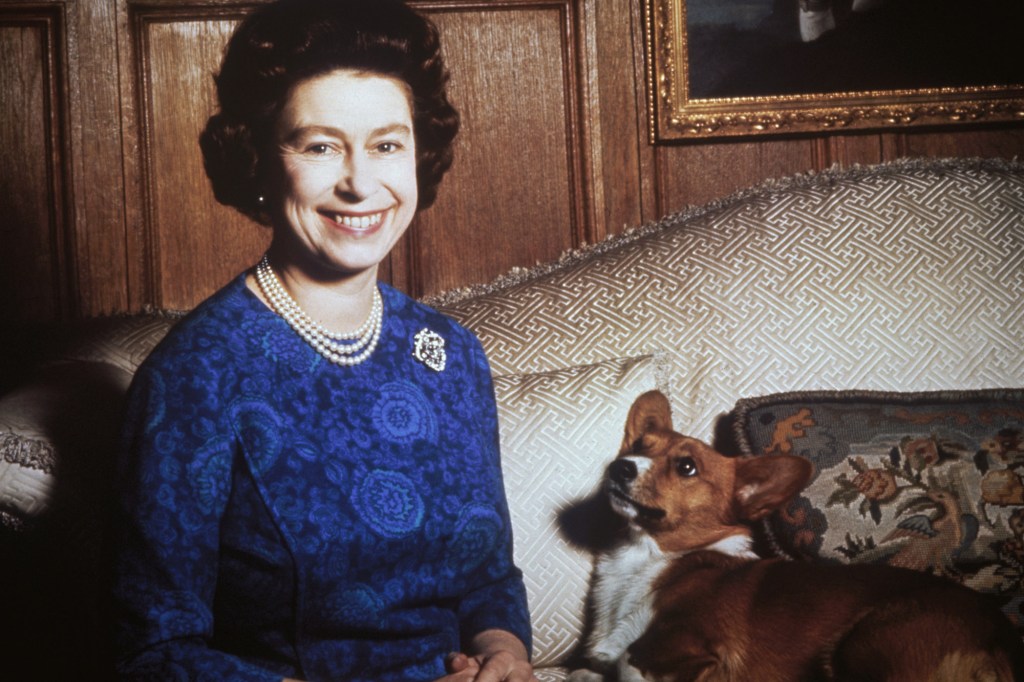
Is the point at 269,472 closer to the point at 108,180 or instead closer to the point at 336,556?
the point at 336,556

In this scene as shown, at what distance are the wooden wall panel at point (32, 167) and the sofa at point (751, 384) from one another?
0.37 m

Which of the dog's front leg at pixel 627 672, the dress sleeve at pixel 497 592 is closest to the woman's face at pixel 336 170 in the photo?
the dress sleeve at pixel 497 592

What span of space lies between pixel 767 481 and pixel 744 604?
138 mm

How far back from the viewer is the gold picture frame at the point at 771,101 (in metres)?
1.89

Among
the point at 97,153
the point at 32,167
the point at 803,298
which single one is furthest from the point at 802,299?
the point at 32,167

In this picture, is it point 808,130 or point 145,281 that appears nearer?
point 145,281

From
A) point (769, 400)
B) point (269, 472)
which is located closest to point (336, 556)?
point (269, 472)

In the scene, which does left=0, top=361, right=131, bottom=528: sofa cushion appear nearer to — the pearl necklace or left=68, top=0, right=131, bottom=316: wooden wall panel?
the pearl necklace

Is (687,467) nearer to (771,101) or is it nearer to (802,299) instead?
(802,299)

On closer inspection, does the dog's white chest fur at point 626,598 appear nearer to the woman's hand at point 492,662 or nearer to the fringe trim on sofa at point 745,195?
the woman's hand at point 492,662

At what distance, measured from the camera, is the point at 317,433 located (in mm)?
972

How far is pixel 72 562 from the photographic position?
114 cm

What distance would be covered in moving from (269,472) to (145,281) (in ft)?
3.34

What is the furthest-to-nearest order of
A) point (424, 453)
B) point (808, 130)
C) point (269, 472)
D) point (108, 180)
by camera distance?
point (808, 130) → point (108, 180) → point (424, 453) → point (269, 472)
